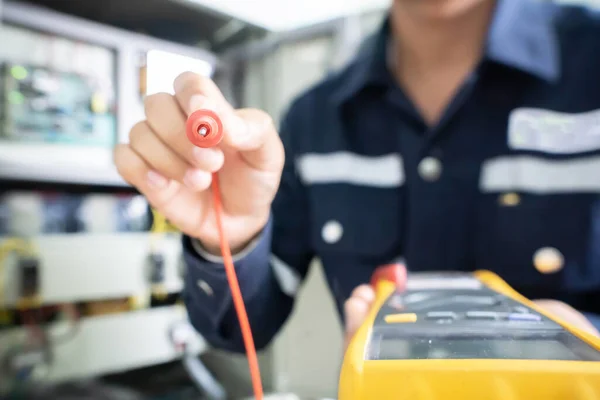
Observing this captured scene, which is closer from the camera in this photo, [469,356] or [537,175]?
[469,356]

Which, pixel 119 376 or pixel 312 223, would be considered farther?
pixel 119 376

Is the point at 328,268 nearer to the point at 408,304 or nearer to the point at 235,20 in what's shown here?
the point at 408,304

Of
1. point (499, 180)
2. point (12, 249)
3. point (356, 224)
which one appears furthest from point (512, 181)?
point (12, 249)

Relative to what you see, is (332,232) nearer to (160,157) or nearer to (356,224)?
(356,224)

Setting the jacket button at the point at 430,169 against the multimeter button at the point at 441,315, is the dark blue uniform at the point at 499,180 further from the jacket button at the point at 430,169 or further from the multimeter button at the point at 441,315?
the multimeter button at the point at 441,315

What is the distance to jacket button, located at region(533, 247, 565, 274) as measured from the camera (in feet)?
1.30

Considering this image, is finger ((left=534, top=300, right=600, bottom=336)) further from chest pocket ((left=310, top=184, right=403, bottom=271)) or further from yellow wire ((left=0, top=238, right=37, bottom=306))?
yellow wire ((left=0, top=238, right=37, bottom=306))

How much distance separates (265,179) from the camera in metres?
0.27

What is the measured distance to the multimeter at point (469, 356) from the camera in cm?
15

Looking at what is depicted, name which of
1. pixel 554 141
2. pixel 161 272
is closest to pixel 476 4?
pixel 554 141

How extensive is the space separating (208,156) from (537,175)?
1.08 ft

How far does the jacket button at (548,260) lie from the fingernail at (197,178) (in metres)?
0.32

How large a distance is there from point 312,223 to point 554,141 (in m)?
0.25

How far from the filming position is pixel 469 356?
16cm
